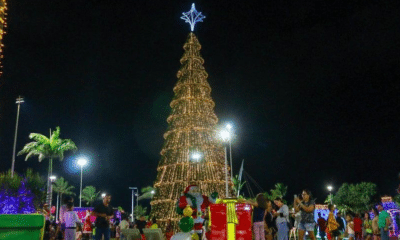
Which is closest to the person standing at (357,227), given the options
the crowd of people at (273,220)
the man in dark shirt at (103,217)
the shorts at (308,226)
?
the crowd of people at (273,220)

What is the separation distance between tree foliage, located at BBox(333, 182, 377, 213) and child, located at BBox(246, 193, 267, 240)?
206 ft

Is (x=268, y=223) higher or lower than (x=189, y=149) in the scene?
lower

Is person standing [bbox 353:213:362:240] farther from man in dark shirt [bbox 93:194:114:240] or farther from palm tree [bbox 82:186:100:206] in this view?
palm tree [bbox 82:186:100:206]

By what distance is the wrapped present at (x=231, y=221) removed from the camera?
7.40 meters

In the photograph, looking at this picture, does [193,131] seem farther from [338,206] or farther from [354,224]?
[338,206]

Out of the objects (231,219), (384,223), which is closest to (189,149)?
(384,223)

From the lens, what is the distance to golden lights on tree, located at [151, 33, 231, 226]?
29656 millimetres

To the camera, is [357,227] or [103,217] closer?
[103,217]

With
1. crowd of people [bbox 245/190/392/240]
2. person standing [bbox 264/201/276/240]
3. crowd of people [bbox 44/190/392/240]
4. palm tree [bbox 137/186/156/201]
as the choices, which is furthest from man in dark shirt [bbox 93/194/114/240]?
palm tree [bbox 137/186/156/201]

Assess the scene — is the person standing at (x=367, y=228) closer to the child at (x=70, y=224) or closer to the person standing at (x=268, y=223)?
the person standing at (x=268, y=223)

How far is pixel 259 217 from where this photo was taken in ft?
31.9

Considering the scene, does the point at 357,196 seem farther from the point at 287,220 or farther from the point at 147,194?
the point at 287,220

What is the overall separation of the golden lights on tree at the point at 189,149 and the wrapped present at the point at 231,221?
21585mm

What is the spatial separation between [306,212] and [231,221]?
3.53m
